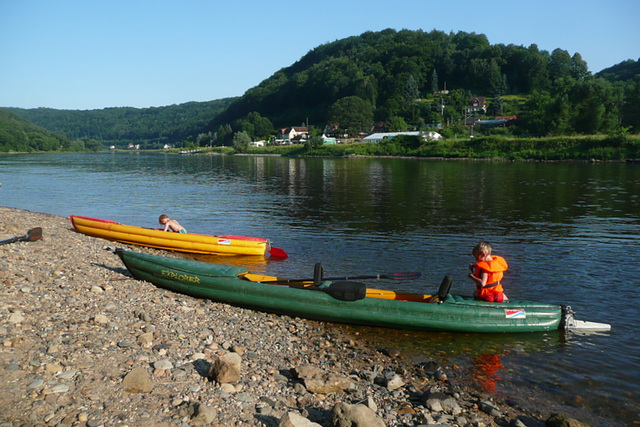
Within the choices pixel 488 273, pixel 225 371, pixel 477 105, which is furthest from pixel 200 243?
pixel 477 105

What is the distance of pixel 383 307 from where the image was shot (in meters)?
10.7

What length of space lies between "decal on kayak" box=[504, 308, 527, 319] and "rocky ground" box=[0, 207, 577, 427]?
2.37 m

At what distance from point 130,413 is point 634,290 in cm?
1416

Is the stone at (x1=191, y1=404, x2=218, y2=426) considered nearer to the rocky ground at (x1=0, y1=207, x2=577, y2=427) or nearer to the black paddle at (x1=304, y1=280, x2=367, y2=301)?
the rocky ground at (x1=0, y1=207, x2=577, y2=427)

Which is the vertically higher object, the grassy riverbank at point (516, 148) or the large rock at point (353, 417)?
the grassy riverbank at point (516, 148)

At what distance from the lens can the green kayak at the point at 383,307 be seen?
34.7 feet

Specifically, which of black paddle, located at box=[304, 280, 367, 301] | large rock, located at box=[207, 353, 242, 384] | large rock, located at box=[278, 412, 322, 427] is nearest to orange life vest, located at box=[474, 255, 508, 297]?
black paddle, located at box=[304, 280, 367, 301]

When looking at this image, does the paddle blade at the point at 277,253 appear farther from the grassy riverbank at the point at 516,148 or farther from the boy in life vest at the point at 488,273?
the grassy riverbank at the point at 516,148

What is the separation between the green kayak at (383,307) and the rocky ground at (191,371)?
41cm

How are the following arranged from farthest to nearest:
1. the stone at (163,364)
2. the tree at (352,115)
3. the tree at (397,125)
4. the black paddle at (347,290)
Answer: the tree at (352,115) → the tree at (397,125) → the black paddle at (347,290) → the stone at (163,364)

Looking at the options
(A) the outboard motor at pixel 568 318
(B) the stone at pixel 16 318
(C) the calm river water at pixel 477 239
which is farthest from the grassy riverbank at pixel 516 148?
(B) the stone at pixel 16 318

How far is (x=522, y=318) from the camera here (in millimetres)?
10703

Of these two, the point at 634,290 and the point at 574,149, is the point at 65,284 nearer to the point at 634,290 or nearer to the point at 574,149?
the point at 634,290

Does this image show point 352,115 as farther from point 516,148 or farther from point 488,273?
point 488,273
